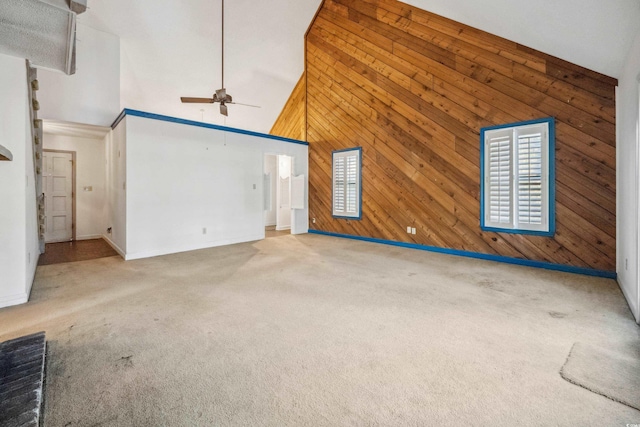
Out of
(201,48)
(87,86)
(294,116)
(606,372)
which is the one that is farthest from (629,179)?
(87,86)

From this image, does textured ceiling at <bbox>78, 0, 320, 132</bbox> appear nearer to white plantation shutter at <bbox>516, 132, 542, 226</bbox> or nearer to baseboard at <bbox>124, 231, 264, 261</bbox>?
baseboard at <bbox>124, 231, 264, 261</bbox>

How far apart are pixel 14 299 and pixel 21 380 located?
195 centimetres

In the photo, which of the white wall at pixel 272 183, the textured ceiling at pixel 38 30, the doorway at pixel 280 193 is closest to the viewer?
the textured ceiling at pixel 38 30

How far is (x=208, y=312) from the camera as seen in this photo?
266 centimetres

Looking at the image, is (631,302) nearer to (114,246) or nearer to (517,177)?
(517,177)

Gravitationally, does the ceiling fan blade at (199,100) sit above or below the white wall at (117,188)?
above

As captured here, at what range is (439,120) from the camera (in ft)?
17.0

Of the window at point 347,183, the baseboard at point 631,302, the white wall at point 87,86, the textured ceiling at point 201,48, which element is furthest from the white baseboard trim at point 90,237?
the baseboard at point 631,302

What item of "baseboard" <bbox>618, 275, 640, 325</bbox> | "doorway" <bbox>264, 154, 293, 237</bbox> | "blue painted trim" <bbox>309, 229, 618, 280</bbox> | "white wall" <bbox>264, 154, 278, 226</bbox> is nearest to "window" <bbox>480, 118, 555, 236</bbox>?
"blue painted trim" <bbox>309, 229, 618, 280</bbox>

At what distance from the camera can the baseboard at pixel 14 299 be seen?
281cm

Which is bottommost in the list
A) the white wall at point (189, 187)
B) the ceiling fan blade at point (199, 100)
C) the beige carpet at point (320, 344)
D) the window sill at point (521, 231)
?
the beige carpet at point (320, 344)

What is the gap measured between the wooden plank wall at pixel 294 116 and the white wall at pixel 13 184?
572 cm

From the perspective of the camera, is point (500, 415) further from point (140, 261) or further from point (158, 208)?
point (158, 208)

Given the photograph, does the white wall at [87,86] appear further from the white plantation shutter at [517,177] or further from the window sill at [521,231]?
the window sill at [521,231]
